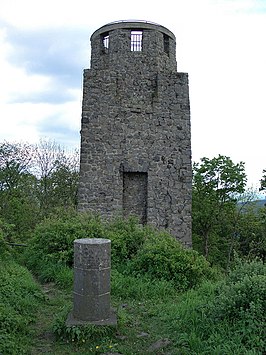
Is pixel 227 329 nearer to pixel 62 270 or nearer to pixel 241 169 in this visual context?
pixel 62 270

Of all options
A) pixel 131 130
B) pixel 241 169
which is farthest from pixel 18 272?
pixel 241 169

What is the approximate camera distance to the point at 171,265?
285 inches

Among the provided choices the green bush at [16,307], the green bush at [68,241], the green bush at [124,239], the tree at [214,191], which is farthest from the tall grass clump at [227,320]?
the tree at [214,191]

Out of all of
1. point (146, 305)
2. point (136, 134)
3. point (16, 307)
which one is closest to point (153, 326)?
point (146, 305)

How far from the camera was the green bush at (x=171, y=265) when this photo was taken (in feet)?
23.6

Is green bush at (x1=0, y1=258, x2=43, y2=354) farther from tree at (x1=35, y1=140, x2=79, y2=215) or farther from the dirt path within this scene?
tree at (x1=35, y1=140, x2=79, y2=215)

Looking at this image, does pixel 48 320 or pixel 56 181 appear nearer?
pixel 48 320

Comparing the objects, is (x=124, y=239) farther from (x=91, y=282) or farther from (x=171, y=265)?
(x=91, y=282)

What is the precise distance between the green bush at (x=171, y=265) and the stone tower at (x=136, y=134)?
209 inches

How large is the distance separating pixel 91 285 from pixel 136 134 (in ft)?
29.4

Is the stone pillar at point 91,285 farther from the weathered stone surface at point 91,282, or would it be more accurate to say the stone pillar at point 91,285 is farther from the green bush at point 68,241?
the green bush at point 68,241

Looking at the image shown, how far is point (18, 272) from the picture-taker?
23.7ft

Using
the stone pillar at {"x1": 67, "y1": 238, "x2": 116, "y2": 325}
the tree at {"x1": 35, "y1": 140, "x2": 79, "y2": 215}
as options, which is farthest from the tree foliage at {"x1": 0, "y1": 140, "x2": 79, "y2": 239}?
the stone pillar at {"x1": 67, "y1": 238, "x2": 116, "y2": 325}

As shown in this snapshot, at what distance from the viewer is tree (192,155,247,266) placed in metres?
19.5
